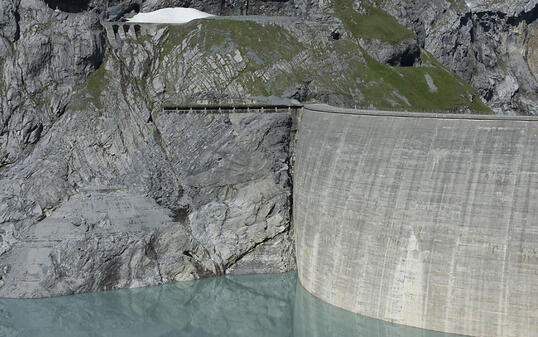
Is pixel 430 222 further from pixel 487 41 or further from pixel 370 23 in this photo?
pixel 487 41

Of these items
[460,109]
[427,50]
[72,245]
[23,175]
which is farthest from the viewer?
[427,50]

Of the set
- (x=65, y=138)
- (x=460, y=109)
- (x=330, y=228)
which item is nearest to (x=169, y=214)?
(x=65, y=138)

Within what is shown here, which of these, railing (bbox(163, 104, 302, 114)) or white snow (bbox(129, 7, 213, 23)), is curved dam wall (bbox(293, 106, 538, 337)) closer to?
railing (bbox(163, 104, 302, 114))

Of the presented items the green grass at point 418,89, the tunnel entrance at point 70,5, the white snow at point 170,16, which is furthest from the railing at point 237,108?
the tunnel entrance at point 70,5

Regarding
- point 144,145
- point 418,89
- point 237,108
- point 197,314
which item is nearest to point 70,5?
point 144,145

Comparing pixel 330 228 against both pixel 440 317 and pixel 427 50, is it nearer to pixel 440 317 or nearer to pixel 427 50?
pixel 440 317

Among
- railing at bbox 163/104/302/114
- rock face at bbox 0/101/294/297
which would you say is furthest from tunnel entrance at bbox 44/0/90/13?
railing at bbox 163/104/302/114
